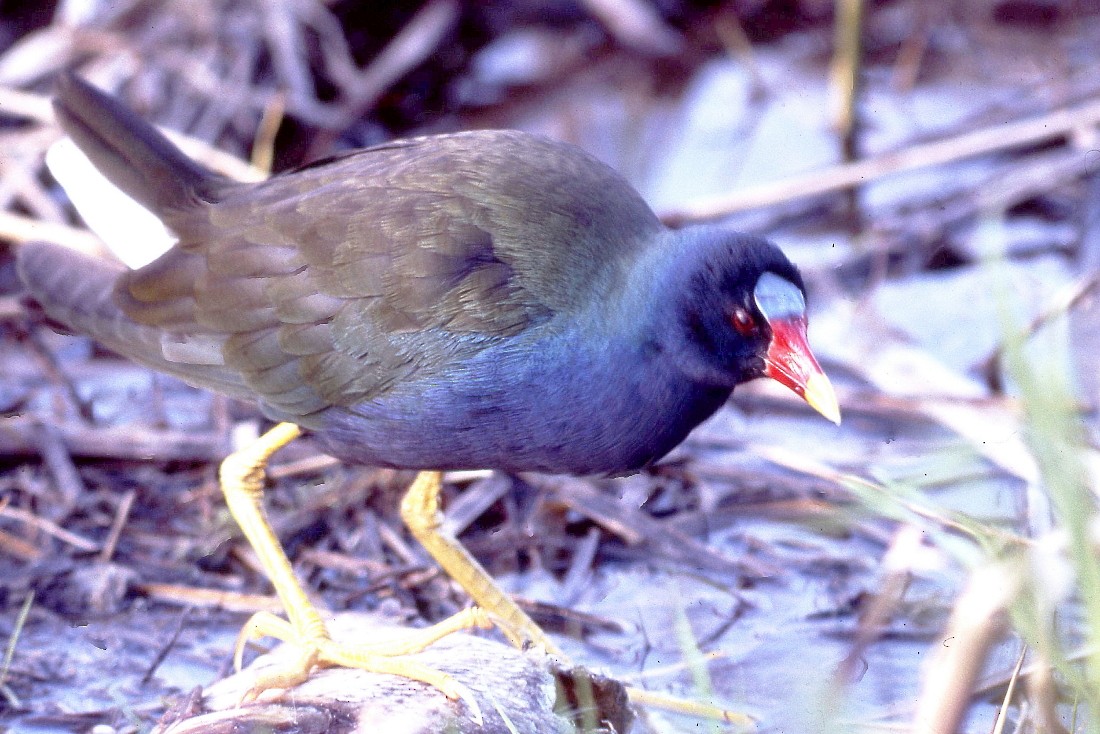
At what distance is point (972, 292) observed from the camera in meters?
4.88

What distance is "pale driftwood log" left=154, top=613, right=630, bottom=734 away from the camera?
2543 mm

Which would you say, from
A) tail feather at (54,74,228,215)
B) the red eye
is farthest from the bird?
tail feather at (54,74,228,215)

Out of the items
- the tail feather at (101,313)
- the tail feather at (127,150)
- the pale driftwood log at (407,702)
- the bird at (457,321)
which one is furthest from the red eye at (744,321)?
the tail feather at (127,150)

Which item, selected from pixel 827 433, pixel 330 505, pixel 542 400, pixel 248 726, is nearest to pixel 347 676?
pixel 248 726

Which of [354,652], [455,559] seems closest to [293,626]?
[354,652]

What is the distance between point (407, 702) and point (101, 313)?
136cm

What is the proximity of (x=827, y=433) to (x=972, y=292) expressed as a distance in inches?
39.2

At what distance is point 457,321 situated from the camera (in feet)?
9.78

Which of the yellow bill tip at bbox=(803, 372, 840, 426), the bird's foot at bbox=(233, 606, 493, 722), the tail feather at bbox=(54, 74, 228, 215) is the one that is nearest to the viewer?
the bird's foot at bbox=(233, 606, 493, 722)

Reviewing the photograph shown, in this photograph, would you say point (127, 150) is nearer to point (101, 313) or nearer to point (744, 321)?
point (101, 313)

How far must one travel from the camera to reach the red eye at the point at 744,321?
2.95m

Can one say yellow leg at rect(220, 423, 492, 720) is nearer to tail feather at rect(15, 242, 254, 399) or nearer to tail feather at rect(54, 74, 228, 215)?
tail feather at rect(15, 242, 254, 399)

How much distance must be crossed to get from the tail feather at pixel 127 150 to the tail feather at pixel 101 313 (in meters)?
0.22

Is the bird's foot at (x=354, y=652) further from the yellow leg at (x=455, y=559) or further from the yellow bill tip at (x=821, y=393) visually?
the yellow bill tip at (x=821, y=393)
